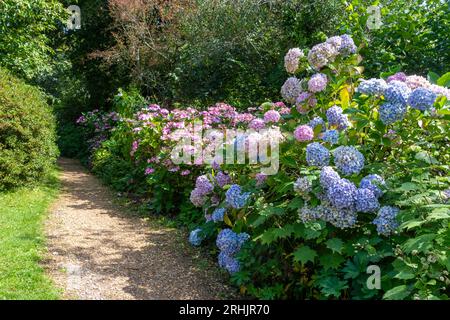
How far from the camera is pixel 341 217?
2.96 metres

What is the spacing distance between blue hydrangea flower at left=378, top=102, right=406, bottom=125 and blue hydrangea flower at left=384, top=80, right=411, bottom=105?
0.03 m

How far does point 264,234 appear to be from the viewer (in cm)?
323

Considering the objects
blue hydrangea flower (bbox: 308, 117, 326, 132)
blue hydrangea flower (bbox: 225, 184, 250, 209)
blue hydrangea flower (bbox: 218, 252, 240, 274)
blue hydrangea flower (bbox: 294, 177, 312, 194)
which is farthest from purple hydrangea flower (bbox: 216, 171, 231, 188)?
blue hydrangea flower (bbox: 294, 177, 312, 194)

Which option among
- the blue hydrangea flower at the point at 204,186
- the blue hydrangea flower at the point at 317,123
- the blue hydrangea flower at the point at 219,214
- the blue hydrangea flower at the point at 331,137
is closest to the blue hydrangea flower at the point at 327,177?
the blue hydrangea flower at the point at 331,137

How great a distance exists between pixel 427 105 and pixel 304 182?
93 centimetres

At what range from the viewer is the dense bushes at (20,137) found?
6.63 m

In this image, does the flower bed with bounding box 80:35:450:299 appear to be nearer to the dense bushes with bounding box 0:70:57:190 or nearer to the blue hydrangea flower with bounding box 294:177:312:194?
the blue hydrangea flower with bounding box 294:177:312:194

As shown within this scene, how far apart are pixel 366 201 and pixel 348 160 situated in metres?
0.32

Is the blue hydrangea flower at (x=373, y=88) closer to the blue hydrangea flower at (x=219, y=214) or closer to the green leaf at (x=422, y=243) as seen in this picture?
the green leaf at (x=422, y=243)

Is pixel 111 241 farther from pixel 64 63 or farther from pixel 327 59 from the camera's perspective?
pixel 64 63

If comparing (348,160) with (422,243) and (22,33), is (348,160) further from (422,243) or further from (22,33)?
(22,33)

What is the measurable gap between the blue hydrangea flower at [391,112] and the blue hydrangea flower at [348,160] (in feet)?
0.97

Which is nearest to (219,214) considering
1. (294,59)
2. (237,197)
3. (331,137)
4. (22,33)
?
(237,197)
